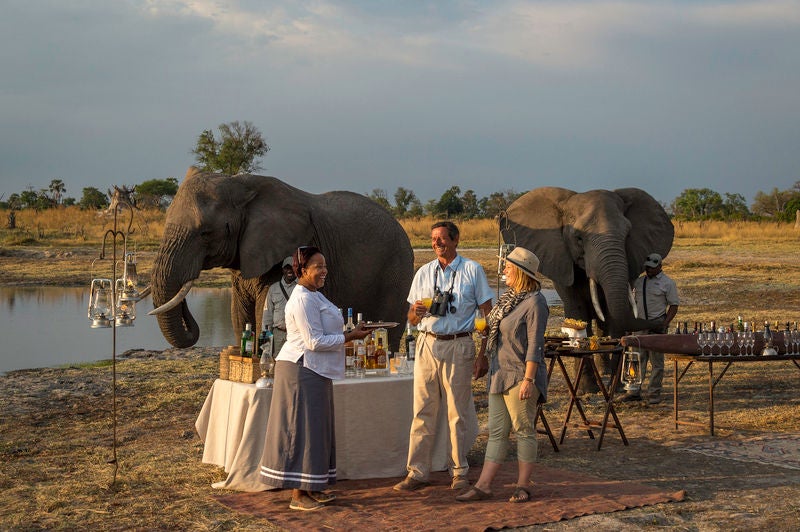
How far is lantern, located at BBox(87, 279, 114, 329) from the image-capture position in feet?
25.4

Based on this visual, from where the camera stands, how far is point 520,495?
24.1 ft

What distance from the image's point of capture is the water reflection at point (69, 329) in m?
18.6

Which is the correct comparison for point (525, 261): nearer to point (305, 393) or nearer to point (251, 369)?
point (305, 393)

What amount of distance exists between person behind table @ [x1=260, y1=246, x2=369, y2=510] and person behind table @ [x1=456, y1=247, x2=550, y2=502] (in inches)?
44.4

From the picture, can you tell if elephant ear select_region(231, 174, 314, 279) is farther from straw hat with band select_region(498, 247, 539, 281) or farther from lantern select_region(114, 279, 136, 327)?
straw hat with band select_region(498, 247, 539, 281)

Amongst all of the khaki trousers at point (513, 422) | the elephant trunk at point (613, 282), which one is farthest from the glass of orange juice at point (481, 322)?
the elephant trunk at point (613, 282)

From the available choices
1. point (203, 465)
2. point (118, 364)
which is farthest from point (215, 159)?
point (203, 465)

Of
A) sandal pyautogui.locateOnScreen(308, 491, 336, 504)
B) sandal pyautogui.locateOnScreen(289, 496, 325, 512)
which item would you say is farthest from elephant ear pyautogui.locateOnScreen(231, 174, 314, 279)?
sandal pyautogui.locateOnScreen(289, 496, 325, 512)

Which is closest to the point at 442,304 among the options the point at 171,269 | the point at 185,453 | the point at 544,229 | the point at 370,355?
the point at 370,355

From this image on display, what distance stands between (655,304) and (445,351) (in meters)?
5.07

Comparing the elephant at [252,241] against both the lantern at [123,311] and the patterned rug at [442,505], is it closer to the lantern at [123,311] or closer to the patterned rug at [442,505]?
the lantern at [123,311]

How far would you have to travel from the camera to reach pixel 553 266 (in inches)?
519

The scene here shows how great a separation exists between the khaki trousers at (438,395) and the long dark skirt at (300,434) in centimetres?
83

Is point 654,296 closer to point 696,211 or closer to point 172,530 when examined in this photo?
point 172,530
